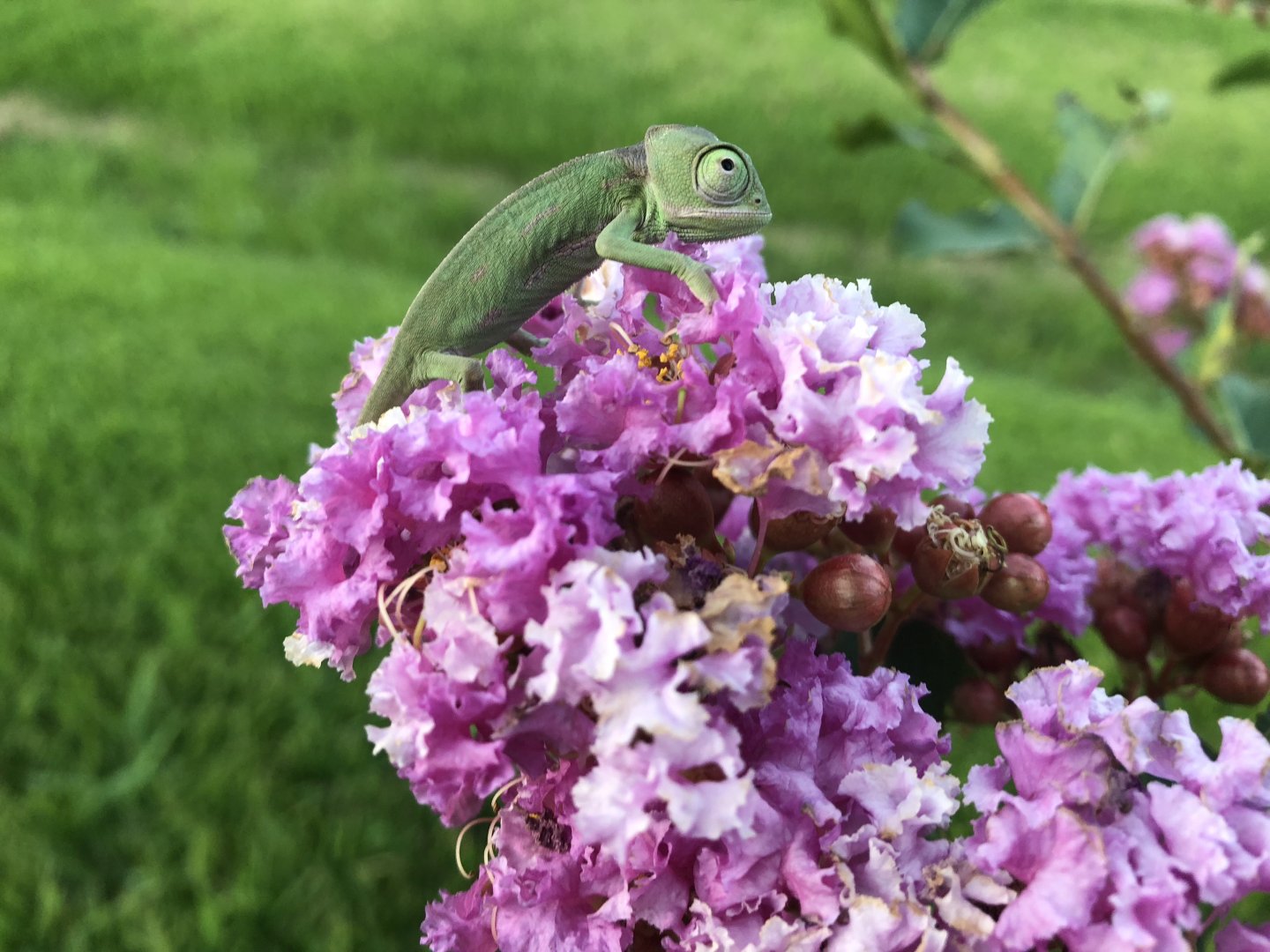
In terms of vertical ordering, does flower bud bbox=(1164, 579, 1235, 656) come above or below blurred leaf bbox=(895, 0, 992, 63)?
below

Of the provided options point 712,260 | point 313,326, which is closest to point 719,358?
point 712,260

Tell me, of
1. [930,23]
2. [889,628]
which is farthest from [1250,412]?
[889,628]

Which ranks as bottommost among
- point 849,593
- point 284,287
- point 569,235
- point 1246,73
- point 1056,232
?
point 284,287

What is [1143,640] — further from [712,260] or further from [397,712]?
[397,712]

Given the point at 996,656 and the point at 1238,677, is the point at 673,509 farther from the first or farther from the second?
the point at 1238,677

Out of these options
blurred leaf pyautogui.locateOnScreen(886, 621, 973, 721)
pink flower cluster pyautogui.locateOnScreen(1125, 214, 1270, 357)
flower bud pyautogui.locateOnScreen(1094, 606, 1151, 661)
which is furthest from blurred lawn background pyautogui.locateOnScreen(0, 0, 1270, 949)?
flower bud pyautogui.locateOnScreen(1094, 606, 1151, 661)

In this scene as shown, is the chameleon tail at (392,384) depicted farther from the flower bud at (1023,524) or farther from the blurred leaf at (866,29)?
the blurred leaf at (866,29)

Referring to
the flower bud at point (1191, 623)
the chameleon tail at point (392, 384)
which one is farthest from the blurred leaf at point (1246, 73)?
the chameleon tail at point (392, 384)

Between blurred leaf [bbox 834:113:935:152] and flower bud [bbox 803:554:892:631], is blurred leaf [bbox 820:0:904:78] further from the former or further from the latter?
flower bud [bbox 803:554:892:631]
